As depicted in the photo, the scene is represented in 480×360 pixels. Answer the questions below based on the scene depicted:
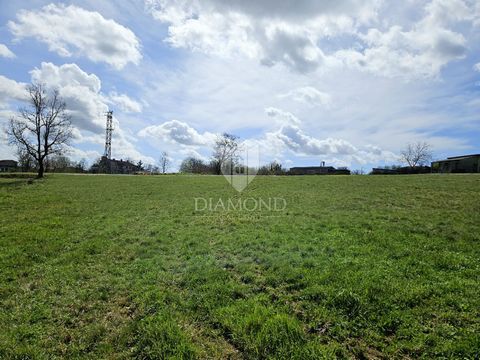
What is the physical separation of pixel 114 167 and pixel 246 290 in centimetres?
11232

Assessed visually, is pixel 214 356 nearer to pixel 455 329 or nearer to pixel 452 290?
pixel 455 329

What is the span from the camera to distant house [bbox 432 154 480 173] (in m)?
49.6

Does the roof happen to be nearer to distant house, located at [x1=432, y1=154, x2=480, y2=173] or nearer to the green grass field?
the green grass field

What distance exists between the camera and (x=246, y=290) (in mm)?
6152

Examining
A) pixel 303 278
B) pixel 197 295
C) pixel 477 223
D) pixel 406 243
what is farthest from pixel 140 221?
pixel 477 223

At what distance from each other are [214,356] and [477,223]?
1161 cm

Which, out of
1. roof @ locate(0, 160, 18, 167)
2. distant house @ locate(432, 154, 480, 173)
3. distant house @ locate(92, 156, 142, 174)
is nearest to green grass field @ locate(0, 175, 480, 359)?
distant house @ locate(432, 154, 480, 173)

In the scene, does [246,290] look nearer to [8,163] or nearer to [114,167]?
[114,167]

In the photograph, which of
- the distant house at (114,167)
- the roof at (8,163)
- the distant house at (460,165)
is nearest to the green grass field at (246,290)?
the distant house at (460,165)

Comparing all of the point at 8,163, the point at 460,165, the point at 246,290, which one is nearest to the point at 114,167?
the point at 8,163

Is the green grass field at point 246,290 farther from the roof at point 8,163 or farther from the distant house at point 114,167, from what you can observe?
the roof at point 8,163

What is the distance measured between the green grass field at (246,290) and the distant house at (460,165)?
1957 inches

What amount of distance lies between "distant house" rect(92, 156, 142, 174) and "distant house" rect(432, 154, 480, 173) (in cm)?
8731

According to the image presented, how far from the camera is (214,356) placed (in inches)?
165
